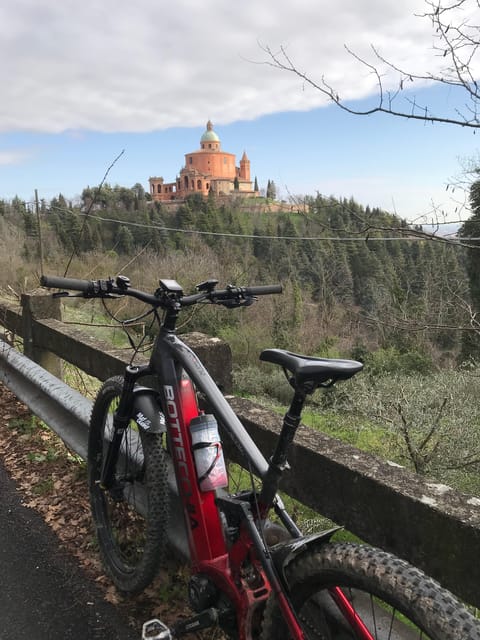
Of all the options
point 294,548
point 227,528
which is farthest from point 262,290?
point 294,548

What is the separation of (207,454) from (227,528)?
0.97ft

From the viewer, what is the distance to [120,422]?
8.19 feet

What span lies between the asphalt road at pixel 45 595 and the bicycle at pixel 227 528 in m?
0.17

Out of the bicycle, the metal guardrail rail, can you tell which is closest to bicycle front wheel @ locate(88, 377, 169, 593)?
the bicycle

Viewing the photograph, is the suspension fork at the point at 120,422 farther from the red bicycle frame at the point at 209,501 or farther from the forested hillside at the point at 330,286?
the forested hillside at the point at 330,286

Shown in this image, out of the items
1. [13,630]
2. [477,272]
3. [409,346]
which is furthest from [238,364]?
[13,630]

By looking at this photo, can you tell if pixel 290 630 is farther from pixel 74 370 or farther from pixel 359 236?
pixel 74 370

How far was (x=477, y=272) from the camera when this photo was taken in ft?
23.2

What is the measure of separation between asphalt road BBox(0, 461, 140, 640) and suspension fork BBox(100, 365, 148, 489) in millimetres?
496

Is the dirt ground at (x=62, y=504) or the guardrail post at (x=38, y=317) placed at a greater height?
the guardrail post at (x=38, y=317)

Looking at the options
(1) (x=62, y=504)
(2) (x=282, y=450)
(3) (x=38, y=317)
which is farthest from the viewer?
(3) (x=38, y=317)

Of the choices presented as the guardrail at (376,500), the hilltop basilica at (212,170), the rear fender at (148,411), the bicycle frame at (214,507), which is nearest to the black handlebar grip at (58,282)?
the bicycle frame at (214,507)

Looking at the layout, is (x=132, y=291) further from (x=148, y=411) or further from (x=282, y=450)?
(x=282, y=450)

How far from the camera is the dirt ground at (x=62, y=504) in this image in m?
2.40
